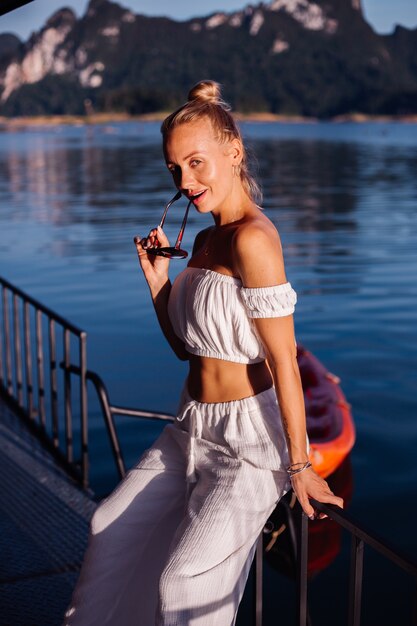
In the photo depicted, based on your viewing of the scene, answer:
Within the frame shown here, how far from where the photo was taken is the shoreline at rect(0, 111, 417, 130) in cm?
16125

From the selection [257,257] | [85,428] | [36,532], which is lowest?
[36,532]

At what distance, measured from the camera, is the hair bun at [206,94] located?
237 centimetres

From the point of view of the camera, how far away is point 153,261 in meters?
2.67

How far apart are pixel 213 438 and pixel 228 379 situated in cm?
17

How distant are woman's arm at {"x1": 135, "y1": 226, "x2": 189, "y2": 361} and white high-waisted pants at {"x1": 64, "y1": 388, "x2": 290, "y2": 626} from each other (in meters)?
0.29

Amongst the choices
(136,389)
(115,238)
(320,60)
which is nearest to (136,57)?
(320,60)

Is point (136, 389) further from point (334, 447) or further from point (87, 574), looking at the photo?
point (87, 574)

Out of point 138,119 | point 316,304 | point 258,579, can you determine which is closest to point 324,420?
point 258,579

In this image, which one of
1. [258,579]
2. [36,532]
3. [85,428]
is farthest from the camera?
[85,428]

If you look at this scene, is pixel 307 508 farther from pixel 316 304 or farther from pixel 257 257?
pixel 316 304

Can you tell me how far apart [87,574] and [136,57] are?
20178 cm

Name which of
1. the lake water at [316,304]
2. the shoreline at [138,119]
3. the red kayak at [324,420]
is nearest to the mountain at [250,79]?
the shoreline at [138,119]

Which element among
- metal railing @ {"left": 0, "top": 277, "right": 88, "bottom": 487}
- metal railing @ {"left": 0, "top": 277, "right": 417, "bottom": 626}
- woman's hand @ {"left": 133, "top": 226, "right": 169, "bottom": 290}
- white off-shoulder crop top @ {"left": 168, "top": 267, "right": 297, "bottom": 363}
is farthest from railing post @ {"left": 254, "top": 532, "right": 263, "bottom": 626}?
metal railing @ {"left": 0, "top": 277, "right": 88, "bottom": 487}

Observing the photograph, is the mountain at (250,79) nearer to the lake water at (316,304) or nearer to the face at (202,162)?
the lake water at (316,304)
